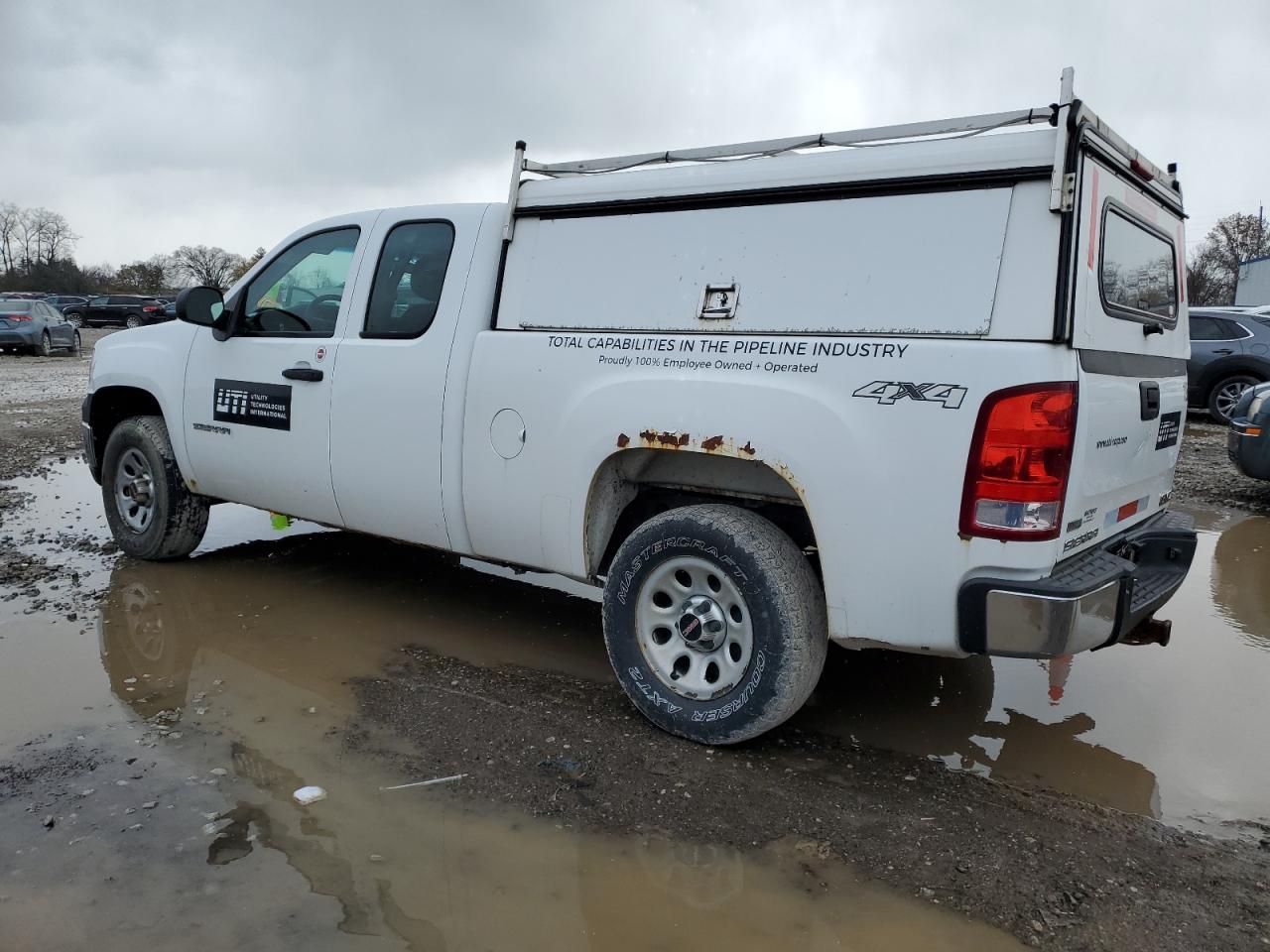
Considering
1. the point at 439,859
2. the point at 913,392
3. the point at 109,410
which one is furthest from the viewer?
the point at 109,410

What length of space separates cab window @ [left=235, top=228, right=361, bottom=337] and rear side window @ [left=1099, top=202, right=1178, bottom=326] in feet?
11.0

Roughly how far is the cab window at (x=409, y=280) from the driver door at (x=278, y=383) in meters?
0.20

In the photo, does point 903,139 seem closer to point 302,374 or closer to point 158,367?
point 302,374

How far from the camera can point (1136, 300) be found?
11.5 feet

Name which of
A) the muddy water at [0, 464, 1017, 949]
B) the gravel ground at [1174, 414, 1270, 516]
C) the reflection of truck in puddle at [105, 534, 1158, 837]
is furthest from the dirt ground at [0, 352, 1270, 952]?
the gravel ground at [1174, 414, 1270, 516]

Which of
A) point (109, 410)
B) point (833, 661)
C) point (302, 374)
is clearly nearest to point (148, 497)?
point (109, 410)

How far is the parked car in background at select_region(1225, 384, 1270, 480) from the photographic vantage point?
739 centimetres

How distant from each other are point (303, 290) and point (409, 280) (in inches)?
33.2

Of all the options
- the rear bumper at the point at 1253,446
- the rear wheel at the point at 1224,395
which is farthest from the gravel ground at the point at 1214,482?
the rear wheel at the point at 1224,395

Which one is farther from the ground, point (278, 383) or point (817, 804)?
point (278, 383)

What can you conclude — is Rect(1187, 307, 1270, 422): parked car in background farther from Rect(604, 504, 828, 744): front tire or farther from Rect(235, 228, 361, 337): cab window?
Rect(235, 228, 361, 337): cab window

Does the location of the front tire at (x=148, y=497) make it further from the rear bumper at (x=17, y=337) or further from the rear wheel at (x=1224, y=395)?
the rear bumper at (x=17, y=337)

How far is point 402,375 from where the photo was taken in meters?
4.25

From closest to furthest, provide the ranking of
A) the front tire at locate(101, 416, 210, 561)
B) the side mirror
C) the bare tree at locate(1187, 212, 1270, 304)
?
1. the side mirror
2. the front tire at locate(101, 416, 210, 561)
3. the bare tree at locate(1187, 212, 1270, 304)
